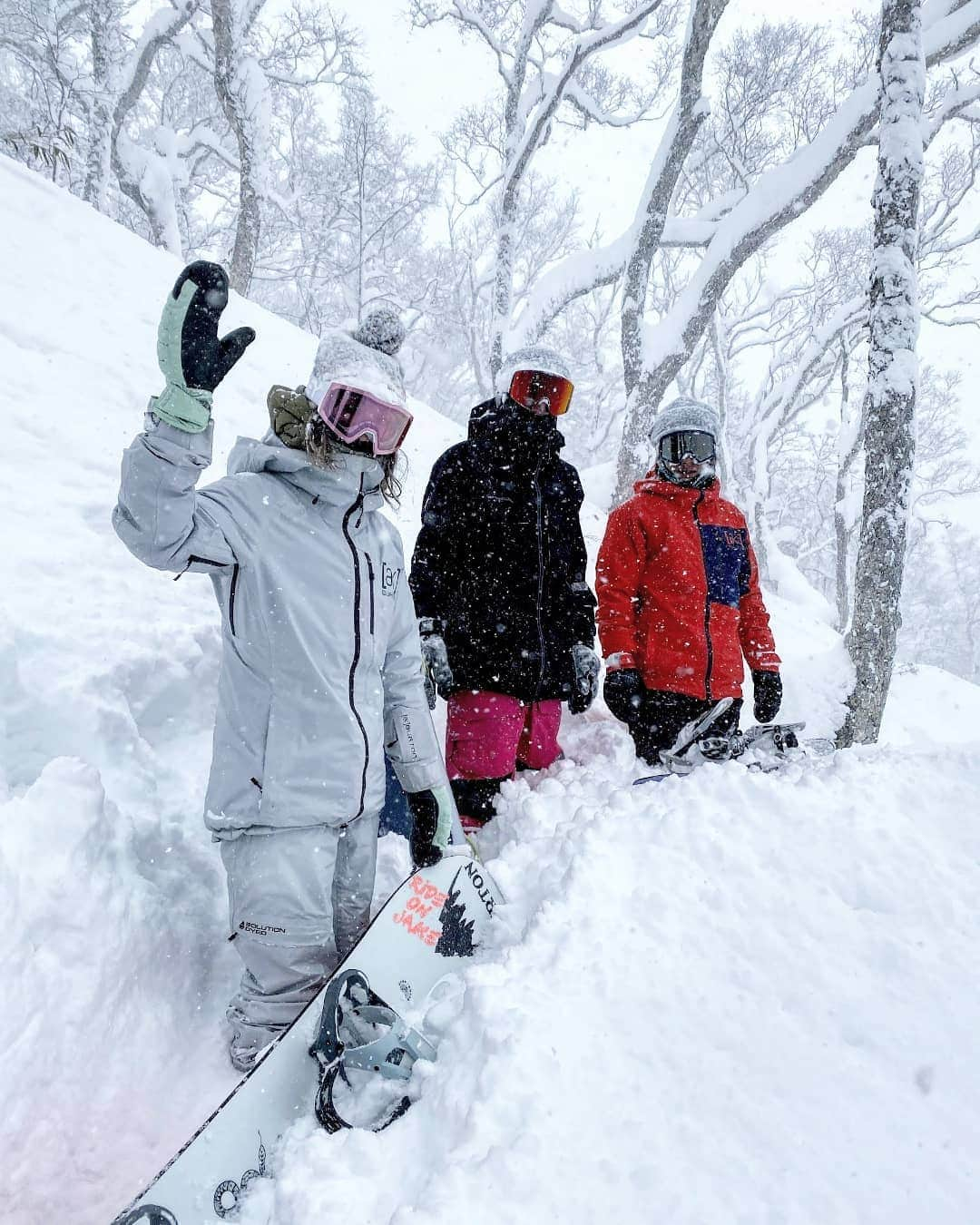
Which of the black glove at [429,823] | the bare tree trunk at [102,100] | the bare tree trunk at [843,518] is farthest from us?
the bare tree trunk at [843,518]

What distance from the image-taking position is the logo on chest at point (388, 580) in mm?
2422

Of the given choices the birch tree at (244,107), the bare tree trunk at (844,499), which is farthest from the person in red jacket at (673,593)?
the bare tree trunk at (844,499)

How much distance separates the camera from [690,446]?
11.7 feet

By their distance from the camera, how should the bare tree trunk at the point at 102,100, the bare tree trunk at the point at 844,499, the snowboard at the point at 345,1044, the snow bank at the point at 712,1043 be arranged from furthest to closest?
the bare tree trunk at the point at 844,499 → the bare tree trunk at the point at 102,100 → the snowboard at the point at 345,1044 → the snow bank at the point at 712,1043

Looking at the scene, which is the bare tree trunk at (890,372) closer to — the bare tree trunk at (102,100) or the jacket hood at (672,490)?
the jacket hood at (672,490)

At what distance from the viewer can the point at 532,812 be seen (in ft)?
9.95

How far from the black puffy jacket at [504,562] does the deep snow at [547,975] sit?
613 mm

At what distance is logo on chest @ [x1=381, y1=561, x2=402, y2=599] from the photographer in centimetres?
242

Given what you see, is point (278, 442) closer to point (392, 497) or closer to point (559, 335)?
point (392, 497)

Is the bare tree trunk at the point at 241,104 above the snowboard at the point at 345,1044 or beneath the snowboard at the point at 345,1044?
above

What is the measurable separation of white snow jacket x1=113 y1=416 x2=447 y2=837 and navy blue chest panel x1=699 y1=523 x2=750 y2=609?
1837mm

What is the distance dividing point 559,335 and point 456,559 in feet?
74.5

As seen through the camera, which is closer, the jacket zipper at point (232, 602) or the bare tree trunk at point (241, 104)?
the jacket zipper at point (232, 602)

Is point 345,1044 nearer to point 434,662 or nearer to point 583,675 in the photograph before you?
point 434,662
